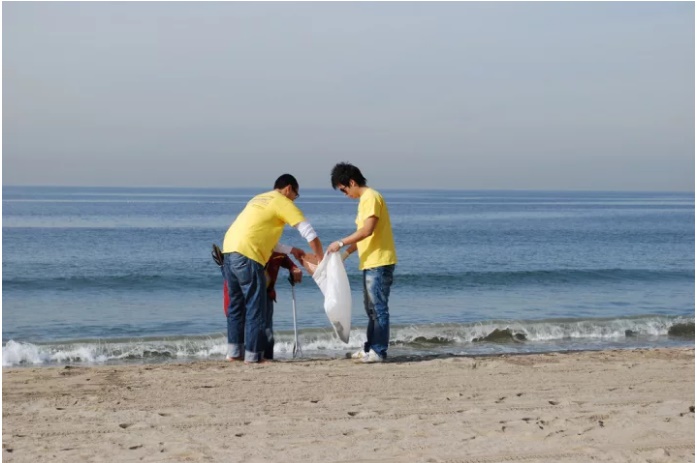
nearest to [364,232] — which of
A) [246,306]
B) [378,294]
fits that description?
[378,294]

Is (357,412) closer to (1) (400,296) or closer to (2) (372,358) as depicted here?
(2) (372,358)

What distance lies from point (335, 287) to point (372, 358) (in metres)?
0.74

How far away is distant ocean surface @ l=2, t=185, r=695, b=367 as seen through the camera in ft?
36.1

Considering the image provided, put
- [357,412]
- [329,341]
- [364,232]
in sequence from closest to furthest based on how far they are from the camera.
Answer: [357,412] → [364,232] → [329,341]

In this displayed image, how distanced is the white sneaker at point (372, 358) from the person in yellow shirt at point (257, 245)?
3.22 feet

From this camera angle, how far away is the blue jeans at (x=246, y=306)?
25.5 ft

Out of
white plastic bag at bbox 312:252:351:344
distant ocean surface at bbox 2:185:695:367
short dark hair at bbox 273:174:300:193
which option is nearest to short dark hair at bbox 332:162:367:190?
short dark hair at bbox 273:174:300:193

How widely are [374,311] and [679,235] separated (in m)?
30.0

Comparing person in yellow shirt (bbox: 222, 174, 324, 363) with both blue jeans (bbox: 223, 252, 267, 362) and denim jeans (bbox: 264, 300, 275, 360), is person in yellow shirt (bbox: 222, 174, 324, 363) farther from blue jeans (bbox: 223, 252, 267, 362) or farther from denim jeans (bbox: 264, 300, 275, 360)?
denim jeans (bbox: 264, 300, 275, 360)

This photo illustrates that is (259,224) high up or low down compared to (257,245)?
up

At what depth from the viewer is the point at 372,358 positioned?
27.0ft

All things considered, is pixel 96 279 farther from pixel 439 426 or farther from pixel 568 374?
pixel 439 426

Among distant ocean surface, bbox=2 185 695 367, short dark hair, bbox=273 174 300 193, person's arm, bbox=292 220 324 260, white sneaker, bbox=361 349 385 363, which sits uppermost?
short dark hair, bbox=273 174 300 193

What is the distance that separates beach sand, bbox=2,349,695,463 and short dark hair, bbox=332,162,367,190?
5.43 ft
